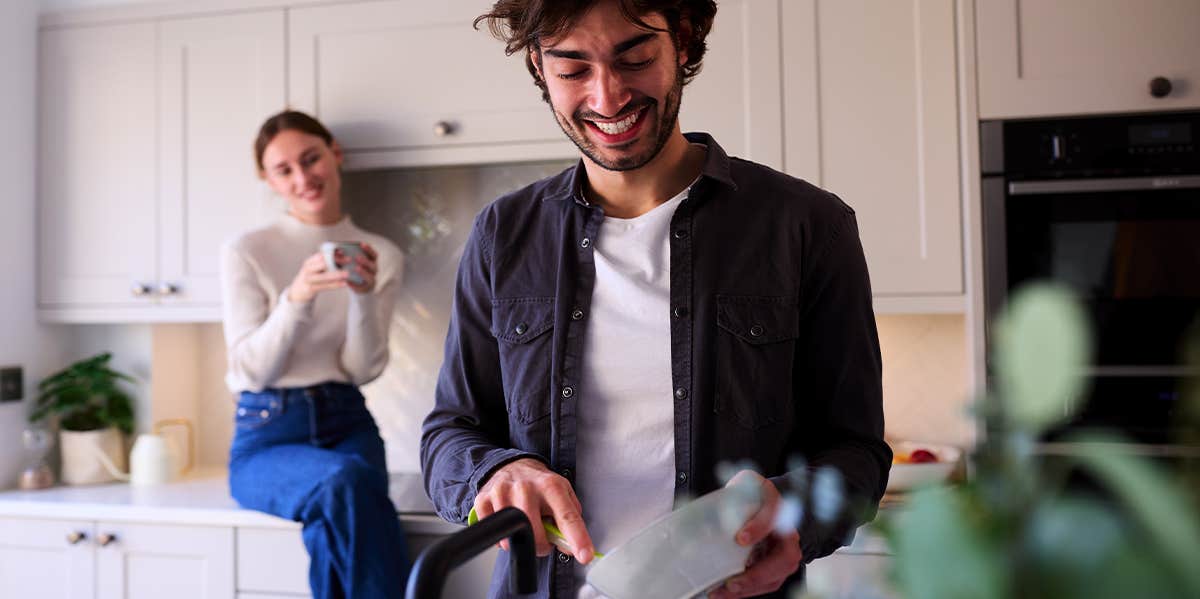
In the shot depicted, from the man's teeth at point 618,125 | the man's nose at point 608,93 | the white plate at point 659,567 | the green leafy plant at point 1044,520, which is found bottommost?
the white plate at point 659,567

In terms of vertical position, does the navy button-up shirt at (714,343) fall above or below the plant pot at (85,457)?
above

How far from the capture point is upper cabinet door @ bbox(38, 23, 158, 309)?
2893 millimetres

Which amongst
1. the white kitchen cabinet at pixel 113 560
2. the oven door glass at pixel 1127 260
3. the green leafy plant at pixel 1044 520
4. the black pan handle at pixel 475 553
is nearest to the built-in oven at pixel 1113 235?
the oven door glass at pixel 1127 260

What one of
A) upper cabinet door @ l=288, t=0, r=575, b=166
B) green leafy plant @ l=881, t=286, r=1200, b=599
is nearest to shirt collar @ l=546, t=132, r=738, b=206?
green leafy plant @ l=881, t=286, r=1200, b=599

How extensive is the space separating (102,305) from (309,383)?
0.76 metres

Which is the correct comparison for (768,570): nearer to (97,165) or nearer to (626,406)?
(626,406)

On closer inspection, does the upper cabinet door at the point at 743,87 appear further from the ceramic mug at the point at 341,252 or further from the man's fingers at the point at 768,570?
the man's fingers at the point at 768,570

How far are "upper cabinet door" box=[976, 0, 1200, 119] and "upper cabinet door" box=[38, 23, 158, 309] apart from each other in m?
2.16

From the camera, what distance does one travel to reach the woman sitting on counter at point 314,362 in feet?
7.59

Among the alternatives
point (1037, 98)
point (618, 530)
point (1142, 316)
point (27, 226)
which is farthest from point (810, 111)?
point (27, 226)

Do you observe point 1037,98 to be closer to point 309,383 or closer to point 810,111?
point 810,111

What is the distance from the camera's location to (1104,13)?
2189 millimetres

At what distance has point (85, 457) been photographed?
2.95 metres

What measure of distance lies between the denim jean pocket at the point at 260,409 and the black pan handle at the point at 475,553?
2.01 meters
